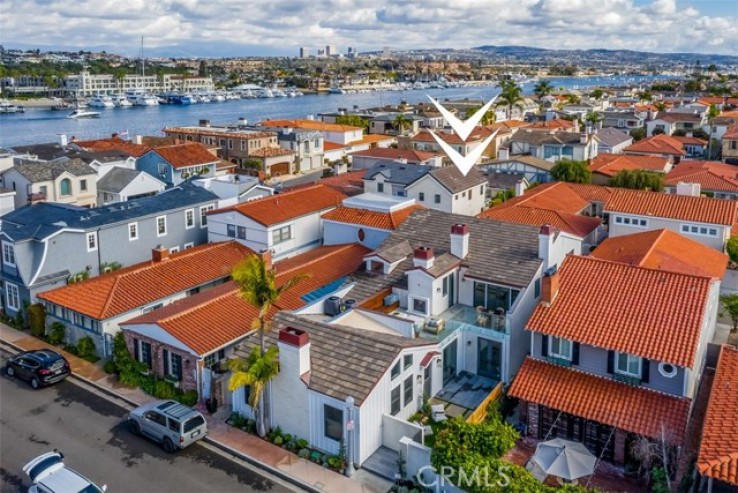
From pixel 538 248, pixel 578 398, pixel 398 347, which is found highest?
pixel 538 248

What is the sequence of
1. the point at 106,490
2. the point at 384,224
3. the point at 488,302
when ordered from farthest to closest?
the point at 384,224 < the point at 488,302 < the point at 106,490

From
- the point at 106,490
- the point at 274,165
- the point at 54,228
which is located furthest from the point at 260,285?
the point at 274,165

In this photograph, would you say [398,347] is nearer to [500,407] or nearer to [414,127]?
[500,407]

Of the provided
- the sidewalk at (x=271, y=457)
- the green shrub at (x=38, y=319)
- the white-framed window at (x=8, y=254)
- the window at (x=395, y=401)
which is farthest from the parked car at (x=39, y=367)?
the window at (x=395, y=401)

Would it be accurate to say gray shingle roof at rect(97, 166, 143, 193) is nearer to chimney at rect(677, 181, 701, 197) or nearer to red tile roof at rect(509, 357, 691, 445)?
red tile roof at rect(509, 357, 691, 445)

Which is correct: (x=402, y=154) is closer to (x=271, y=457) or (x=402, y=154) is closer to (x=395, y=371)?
(x=395, y=371)

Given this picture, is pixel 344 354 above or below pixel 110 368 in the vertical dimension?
above

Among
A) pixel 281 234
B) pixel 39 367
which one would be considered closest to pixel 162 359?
pixel 39 367
